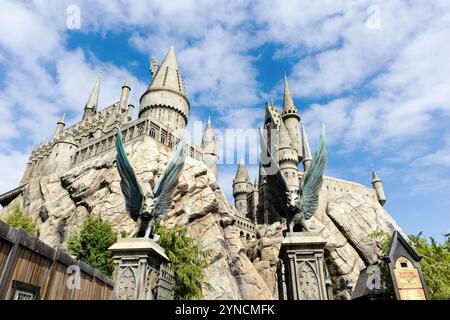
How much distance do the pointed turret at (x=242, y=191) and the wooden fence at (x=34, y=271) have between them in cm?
5356

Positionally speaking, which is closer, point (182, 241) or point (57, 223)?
point (182, 241)

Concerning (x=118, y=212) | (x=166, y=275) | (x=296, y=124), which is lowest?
(x=166, y=275)

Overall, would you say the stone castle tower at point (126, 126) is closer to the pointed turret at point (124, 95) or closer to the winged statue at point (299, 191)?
the pointed turret at point (124, 95)

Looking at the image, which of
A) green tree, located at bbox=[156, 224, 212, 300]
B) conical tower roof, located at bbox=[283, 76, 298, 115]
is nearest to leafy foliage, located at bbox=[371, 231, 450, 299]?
green tree, located at bbox=[156, 224, 212, 300]

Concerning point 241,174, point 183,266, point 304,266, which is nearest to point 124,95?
point 241,174

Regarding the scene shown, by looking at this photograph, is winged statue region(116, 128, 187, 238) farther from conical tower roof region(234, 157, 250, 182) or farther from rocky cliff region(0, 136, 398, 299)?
conical tower roof region(234, 157, 250, 182)

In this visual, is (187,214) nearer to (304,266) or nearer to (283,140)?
(304,266)

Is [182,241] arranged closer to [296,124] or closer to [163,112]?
[163,112]

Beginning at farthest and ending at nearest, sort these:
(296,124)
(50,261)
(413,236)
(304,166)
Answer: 1. (296,124)
2. (304,166)
3. (413,236)
4. (50,261)

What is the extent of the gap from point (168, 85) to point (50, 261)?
41.5 m

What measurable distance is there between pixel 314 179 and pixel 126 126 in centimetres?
3443

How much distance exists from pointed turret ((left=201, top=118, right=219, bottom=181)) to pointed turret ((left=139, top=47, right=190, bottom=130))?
1425 centimetres

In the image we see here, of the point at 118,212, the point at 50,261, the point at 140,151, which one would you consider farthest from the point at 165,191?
the point at 140,151

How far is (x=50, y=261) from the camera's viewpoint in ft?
21.1
